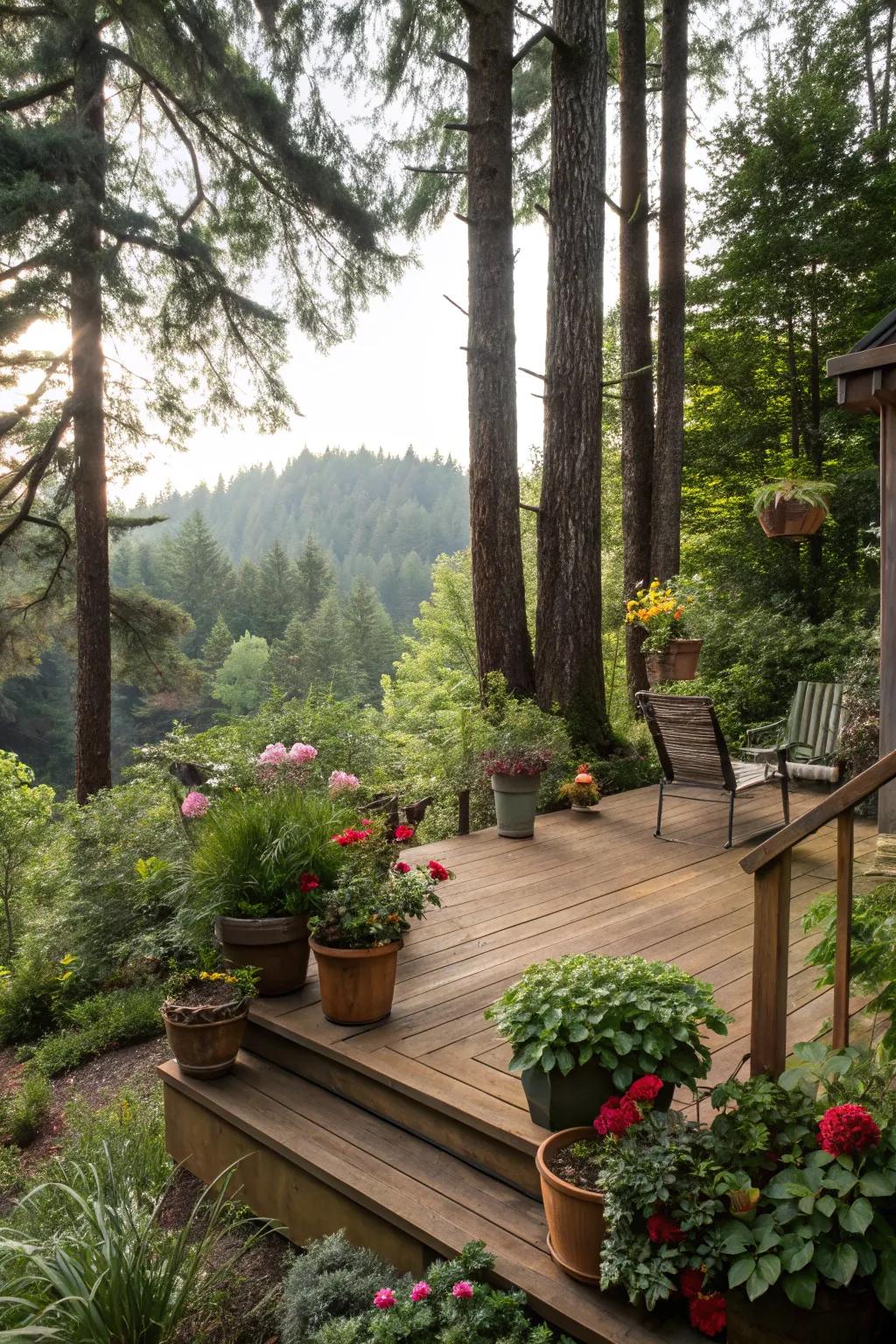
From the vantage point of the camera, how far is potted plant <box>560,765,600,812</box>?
584 cm

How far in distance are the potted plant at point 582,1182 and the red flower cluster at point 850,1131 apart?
1.32ft

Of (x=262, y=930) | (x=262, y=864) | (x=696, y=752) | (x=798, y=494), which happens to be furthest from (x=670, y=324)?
(x=262, y=930)

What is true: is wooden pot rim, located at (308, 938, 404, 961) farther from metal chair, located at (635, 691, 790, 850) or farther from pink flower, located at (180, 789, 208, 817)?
metal chair, located at (635, 691, 790, 850)

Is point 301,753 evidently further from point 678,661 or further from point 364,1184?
point 678,661

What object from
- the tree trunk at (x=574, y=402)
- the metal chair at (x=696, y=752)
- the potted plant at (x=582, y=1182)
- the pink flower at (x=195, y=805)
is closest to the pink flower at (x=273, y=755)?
the pink flower at (x=195, y=805)

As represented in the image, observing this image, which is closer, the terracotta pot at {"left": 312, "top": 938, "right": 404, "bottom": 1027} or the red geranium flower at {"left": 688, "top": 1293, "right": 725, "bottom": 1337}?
the red geranium flower at {"left": 688, "top": 1293, "right": 725, "bottom": 1337}

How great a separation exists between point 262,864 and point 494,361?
5157 mm

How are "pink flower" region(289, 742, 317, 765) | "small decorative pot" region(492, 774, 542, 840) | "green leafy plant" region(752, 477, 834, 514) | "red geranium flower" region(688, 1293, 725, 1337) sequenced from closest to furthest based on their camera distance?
"red geranium flower" region(688, 1293, 725, 1337)
"pink flower" region(289, 742, 317, 765)
"small decorative pot" region(492, 774, 542, 840)
"green leafy plant" region(752, 477, 834, 514)

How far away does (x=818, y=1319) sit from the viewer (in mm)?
1588

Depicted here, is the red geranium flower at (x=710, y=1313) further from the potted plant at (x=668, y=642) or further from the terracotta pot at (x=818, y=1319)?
the potted plant at (x=668, y=642)

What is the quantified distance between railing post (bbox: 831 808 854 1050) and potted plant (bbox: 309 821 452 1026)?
1.45 meters

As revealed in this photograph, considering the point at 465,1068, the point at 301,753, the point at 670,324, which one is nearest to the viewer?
the point at 465,1068

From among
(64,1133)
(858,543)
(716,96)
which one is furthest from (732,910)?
(716,96)

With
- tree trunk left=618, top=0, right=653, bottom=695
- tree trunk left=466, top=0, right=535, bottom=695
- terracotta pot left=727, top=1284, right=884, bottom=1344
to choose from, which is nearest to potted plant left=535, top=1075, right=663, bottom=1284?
terracotta pot left=727, top=1284, right=884, bottom=1344
